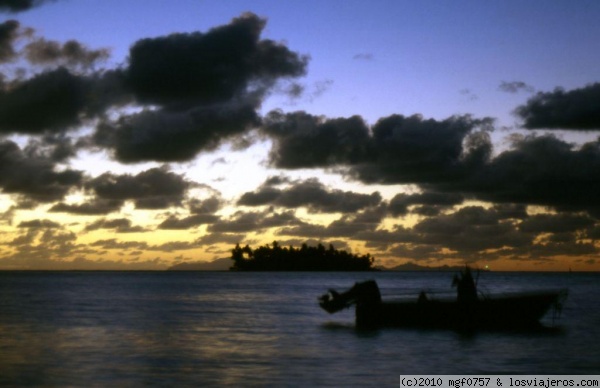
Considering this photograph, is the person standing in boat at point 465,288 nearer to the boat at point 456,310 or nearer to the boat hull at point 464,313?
the boat at point 456,310

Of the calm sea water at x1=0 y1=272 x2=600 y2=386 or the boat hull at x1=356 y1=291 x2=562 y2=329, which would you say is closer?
the calm sea water at x1=0 y1=272 x2=600 y2=386

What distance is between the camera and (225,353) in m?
43.8

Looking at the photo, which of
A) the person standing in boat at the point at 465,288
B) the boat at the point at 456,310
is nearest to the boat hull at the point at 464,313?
the boat at the point at 456,310

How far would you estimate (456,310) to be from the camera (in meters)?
52.3

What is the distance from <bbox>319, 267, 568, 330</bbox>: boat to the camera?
5238 cm

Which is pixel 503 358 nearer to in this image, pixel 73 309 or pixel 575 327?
pixel 575 327

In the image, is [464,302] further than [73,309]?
No

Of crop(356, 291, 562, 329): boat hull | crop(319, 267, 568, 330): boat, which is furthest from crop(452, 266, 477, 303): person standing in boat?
crop(356, 291, 562, 329): boat hull

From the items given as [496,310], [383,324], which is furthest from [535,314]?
[383,324]

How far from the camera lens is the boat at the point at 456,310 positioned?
2062 inches

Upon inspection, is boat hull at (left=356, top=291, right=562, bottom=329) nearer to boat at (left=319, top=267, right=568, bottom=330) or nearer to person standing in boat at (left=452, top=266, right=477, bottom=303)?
boat at (left=319, top=267, right=568, bottom=330)

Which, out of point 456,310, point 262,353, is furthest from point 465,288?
point 262,353

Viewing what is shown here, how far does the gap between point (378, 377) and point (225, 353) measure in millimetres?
11927

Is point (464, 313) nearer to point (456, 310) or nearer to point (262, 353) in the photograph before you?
point (456, 310)
